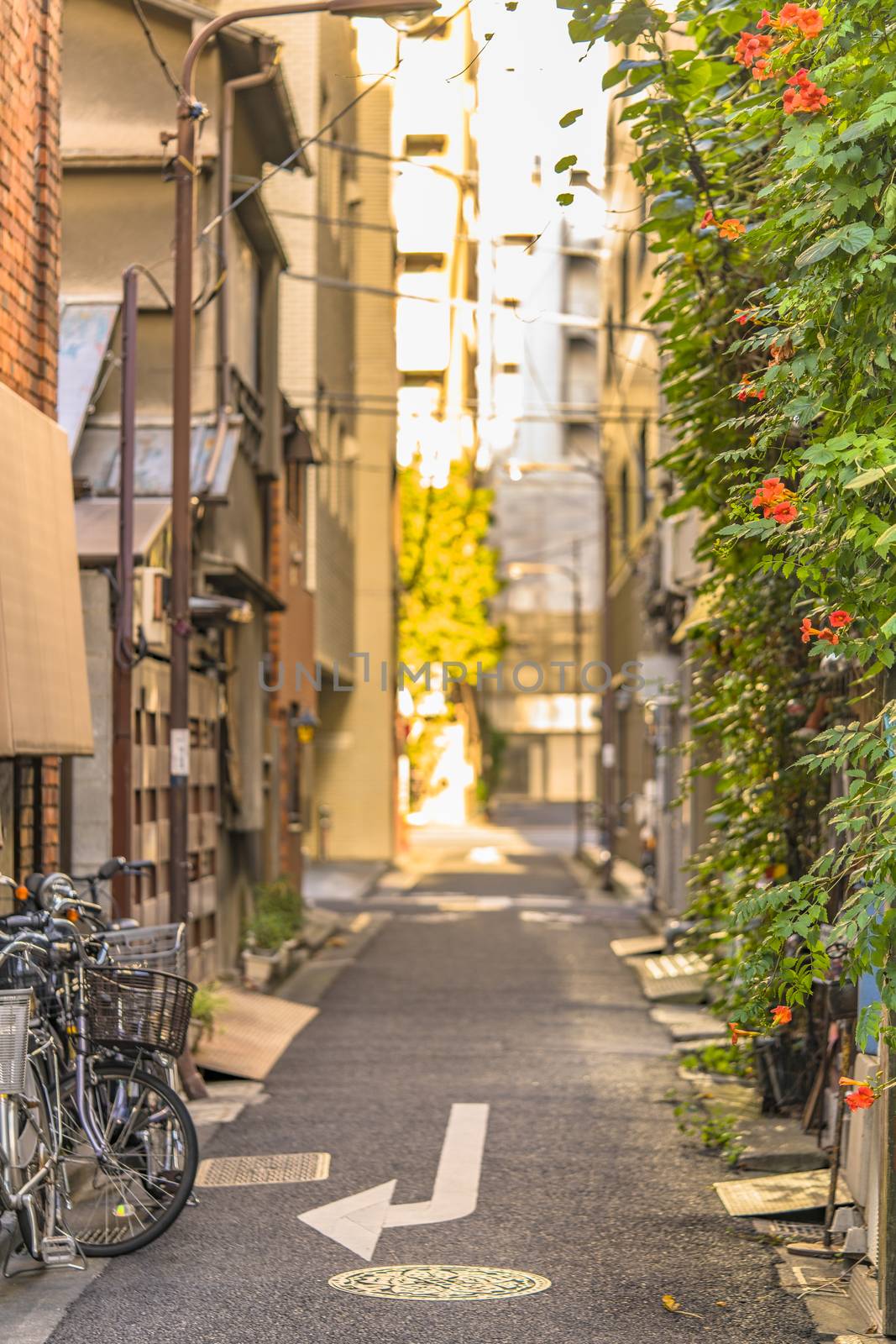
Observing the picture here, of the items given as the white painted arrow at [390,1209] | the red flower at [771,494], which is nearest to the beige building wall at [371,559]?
the white painted arrow at [390,1209]

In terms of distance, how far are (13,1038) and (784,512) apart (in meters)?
3.32

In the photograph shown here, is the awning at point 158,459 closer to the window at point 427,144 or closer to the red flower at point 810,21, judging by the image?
the red flower at point 810,21

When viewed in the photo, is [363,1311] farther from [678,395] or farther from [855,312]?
[678,395]

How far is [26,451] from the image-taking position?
30.3 ft

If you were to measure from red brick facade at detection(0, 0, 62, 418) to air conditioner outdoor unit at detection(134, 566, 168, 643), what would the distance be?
78.6 inches

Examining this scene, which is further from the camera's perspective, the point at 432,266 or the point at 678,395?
the point at 432,266

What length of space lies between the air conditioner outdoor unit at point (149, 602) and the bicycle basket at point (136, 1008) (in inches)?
209

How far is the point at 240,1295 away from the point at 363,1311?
0.51 metres

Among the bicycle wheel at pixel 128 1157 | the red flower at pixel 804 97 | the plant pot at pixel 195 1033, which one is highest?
the red flower at pixel 804 97

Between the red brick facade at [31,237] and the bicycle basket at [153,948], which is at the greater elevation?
the red brick facade at [31,237]

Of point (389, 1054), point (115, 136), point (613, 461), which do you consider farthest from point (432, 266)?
point (389, 1054)

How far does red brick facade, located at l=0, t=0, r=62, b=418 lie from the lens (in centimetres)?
970

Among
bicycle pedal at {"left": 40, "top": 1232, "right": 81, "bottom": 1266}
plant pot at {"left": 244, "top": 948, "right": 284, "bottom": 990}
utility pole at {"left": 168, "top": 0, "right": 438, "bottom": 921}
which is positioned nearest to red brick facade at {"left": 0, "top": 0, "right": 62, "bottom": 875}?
utility pole at {"left": 168, "top": 0, "right": 438, "bottom": 921}

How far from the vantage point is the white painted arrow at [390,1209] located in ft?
25.7
